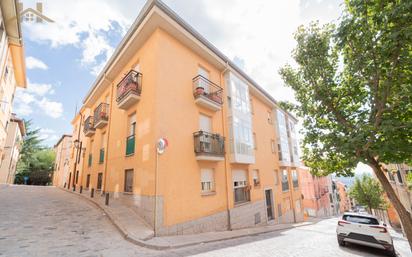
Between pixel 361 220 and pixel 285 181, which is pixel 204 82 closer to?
pixel 361 220

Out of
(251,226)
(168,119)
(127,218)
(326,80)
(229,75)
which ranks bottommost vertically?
(251,226)

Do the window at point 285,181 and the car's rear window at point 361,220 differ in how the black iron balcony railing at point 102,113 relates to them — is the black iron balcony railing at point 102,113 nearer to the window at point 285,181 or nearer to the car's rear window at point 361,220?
the car's rear window at point 361,220

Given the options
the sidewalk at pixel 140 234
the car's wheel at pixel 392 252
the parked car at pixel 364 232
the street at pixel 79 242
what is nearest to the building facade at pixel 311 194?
the parked car at pixel 364 232

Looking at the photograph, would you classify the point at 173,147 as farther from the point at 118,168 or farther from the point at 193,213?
the point at 118,168

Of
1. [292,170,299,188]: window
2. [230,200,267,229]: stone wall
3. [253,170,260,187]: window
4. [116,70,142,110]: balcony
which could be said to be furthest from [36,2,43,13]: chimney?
[292,170,299,188]: window

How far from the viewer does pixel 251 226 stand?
12.2 metres

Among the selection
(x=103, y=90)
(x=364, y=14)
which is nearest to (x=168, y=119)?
(x=364, y=14)

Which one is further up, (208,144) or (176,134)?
(176,134)

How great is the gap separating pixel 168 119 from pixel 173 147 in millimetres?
1271

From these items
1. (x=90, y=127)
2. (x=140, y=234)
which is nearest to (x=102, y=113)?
(x=90, y=127)

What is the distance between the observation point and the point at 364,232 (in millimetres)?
7438

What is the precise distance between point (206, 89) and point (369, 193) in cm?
3605

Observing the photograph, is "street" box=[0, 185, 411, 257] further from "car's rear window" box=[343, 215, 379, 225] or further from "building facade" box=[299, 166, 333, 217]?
"building facade" box=[299, 166, 333, 217]

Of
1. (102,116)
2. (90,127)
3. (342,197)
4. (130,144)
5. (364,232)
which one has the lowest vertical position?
(342,197)
